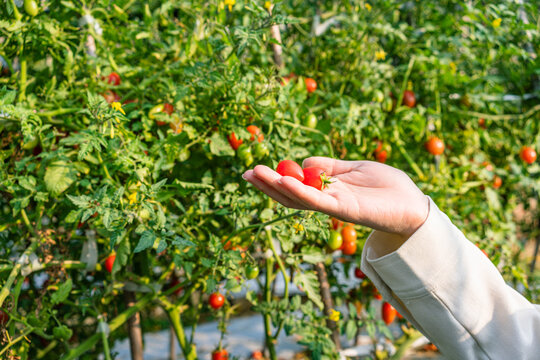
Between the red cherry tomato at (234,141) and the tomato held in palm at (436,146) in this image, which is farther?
the tomato held in palm at (436,146)

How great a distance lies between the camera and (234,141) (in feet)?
4.22

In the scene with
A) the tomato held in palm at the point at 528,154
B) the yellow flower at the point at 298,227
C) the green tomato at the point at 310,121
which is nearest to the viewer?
the yellow flower at the point at 298,227

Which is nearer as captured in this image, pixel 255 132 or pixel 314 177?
pixel 314 177

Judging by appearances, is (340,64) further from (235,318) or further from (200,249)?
(235,318)

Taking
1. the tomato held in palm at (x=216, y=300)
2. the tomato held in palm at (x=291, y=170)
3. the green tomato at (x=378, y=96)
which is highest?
Answer: the green tomato at (x=378, y=96)

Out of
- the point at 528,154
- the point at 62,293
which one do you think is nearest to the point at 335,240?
the point at 62,293

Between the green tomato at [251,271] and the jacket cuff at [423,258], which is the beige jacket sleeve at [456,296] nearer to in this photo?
the jacket cuff at [423,258]

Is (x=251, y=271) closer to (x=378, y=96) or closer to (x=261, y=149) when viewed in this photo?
(x=261, y=149)

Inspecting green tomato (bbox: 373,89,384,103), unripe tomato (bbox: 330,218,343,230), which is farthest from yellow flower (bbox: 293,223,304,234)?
green tomato (bbox: 373,89,384,103)

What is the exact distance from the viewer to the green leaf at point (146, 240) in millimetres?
940

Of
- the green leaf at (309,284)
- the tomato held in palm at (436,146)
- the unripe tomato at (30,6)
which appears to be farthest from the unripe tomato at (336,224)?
the unripe tomato at (30,6)

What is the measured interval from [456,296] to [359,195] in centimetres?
28

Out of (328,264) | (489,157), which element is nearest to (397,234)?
(328,264)

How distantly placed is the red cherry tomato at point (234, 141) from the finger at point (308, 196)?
0.55 m
